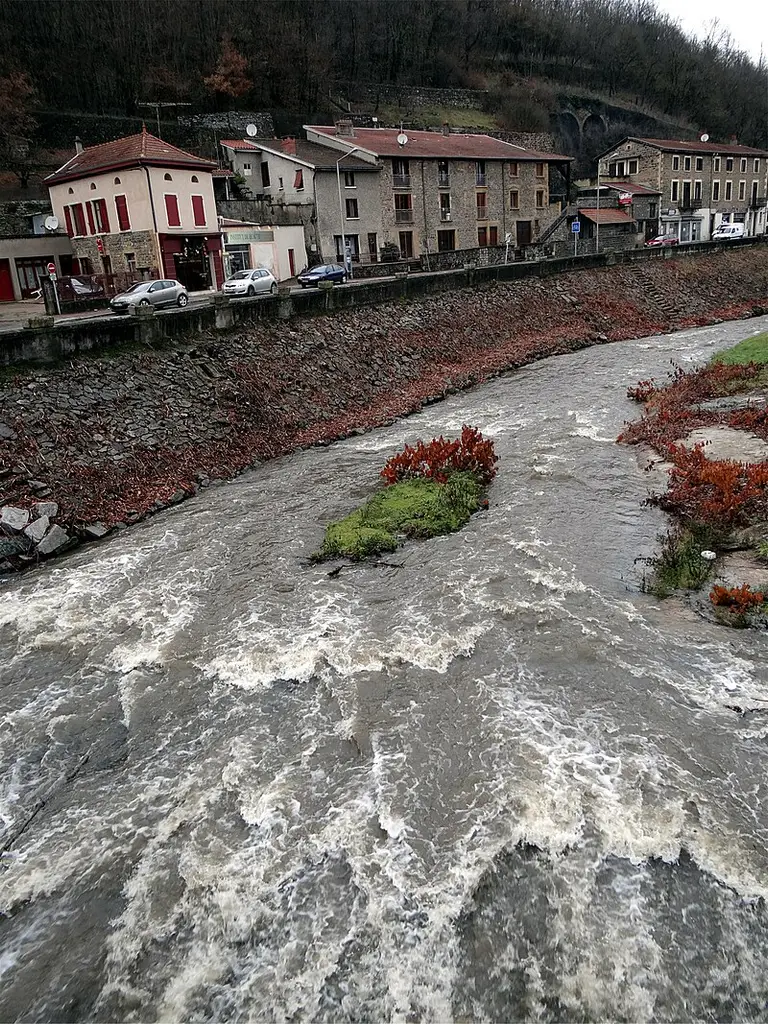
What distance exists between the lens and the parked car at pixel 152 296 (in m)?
28.3

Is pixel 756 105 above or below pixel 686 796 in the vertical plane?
above

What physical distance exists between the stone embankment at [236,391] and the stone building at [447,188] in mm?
16506

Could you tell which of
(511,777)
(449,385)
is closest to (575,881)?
(511,777)

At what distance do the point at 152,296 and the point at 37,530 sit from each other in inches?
651

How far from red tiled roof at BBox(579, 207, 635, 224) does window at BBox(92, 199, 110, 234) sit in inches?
1471

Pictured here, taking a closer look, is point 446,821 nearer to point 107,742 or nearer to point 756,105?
point 107,742

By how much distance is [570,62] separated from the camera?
351 feet

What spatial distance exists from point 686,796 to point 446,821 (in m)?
2.62

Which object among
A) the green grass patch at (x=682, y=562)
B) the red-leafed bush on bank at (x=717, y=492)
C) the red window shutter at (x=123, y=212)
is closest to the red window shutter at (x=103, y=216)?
the red window shutter at (x=123, y=212)

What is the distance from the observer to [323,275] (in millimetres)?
41844

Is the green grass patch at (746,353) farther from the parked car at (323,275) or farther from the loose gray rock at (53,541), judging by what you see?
the loose gray rock at (53,541)

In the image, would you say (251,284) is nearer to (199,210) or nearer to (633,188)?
(199,210)

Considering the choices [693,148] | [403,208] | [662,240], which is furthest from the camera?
[693,148]

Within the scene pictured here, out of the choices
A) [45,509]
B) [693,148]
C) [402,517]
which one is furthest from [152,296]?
[693,148]
